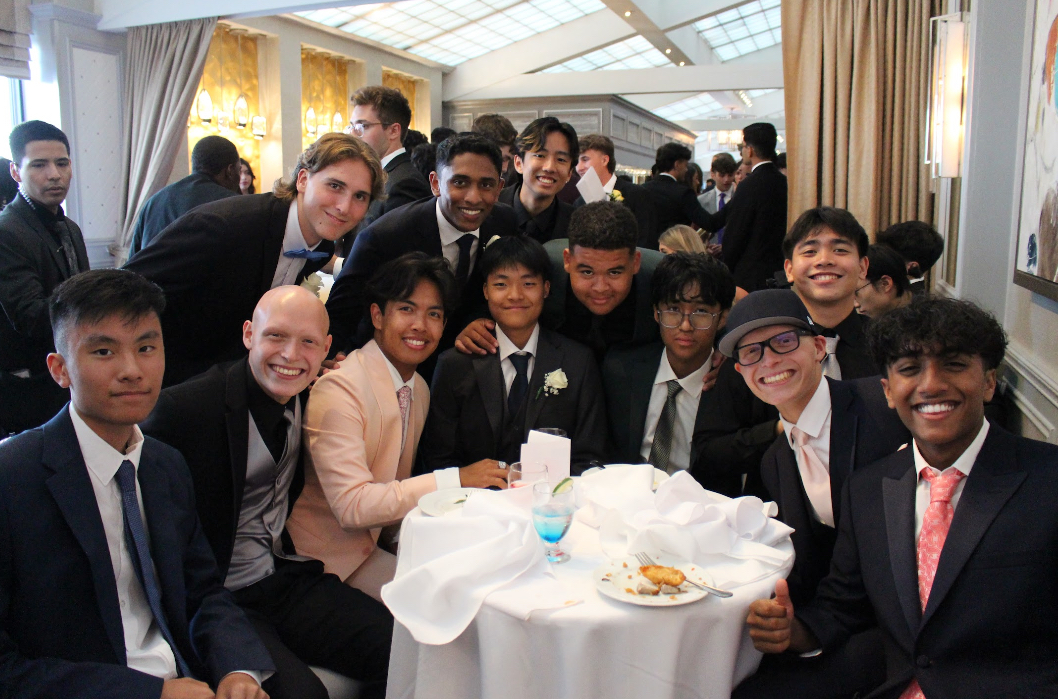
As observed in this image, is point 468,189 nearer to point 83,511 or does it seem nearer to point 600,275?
point 600,275

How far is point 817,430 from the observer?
6.64 ft

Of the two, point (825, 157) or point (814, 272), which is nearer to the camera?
point (814, 272)

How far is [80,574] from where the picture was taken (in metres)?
1.50

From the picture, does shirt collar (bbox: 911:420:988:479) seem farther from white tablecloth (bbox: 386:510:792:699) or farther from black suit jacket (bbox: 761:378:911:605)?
white tablecloth (bbox: 386:510:792:699)

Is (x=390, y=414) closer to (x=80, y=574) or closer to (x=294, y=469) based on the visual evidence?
(x=294, y=469)

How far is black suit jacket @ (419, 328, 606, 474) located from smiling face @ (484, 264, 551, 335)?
0.46ft

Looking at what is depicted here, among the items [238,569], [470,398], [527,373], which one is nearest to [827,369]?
[527,373]

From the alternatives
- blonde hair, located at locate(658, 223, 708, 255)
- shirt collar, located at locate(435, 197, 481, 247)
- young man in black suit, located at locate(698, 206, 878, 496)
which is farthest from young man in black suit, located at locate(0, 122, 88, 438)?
blonde hair, located at locate(658, 223, 708, 255)

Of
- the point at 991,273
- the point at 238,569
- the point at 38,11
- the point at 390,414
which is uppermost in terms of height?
the point at 38,11

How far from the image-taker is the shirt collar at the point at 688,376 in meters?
2.57

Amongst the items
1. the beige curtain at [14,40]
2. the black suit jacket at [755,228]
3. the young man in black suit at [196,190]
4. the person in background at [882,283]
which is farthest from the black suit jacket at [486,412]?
the beige curtain at [14,40]

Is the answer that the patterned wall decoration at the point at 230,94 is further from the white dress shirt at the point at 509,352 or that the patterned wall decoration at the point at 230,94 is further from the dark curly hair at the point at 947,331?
the dark curly hair at the point at 947,331

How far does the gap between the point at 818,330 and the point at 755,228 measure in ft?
8.39

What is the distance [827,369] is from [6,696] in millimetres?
2349
